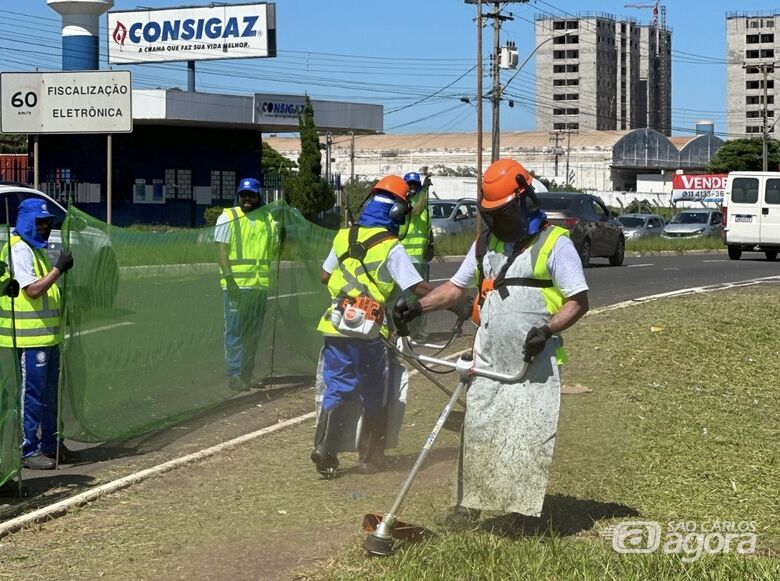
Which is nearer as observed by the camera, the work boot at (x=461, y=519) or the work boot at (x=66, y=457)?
the work boot at (x=461, y=519)

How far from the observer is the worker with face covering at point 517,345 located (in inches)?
239

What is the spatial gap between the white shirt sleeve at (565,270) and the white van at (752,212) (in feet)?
88.6

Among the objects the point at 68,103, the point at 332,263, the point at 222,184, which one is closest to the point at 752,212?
the point at 68,103

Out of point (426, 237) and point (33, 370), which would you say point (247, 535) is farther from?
point (426, 237)

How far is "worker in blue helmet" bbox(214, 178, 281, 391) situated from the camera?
416 inches

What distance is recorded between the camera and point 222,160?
2008 inches

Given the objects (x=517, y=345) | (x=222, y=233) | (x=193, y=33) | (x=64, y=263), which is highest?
(x=193, y=33)

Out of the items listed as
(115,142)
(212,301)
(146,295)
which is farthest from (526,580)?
(115,142)

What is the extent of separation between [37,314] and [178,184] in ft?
137

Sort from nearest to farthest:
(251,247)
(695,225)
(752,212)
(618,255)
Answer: (251,247) → (618,255) → (752,212) → (695,225)

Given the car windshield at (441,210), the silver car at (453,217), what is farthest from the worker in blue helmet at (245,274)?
the car windshield at (441,210)

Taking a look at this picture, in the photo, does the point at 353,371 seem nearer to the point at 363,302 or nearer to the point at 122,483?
the point at 363,302

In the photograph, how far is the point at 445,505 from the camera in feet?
22.7

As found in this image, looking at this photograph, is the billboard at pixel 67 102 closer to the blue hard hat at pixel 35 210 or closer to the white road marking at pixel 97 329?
the white road marking at pixel 97 329
